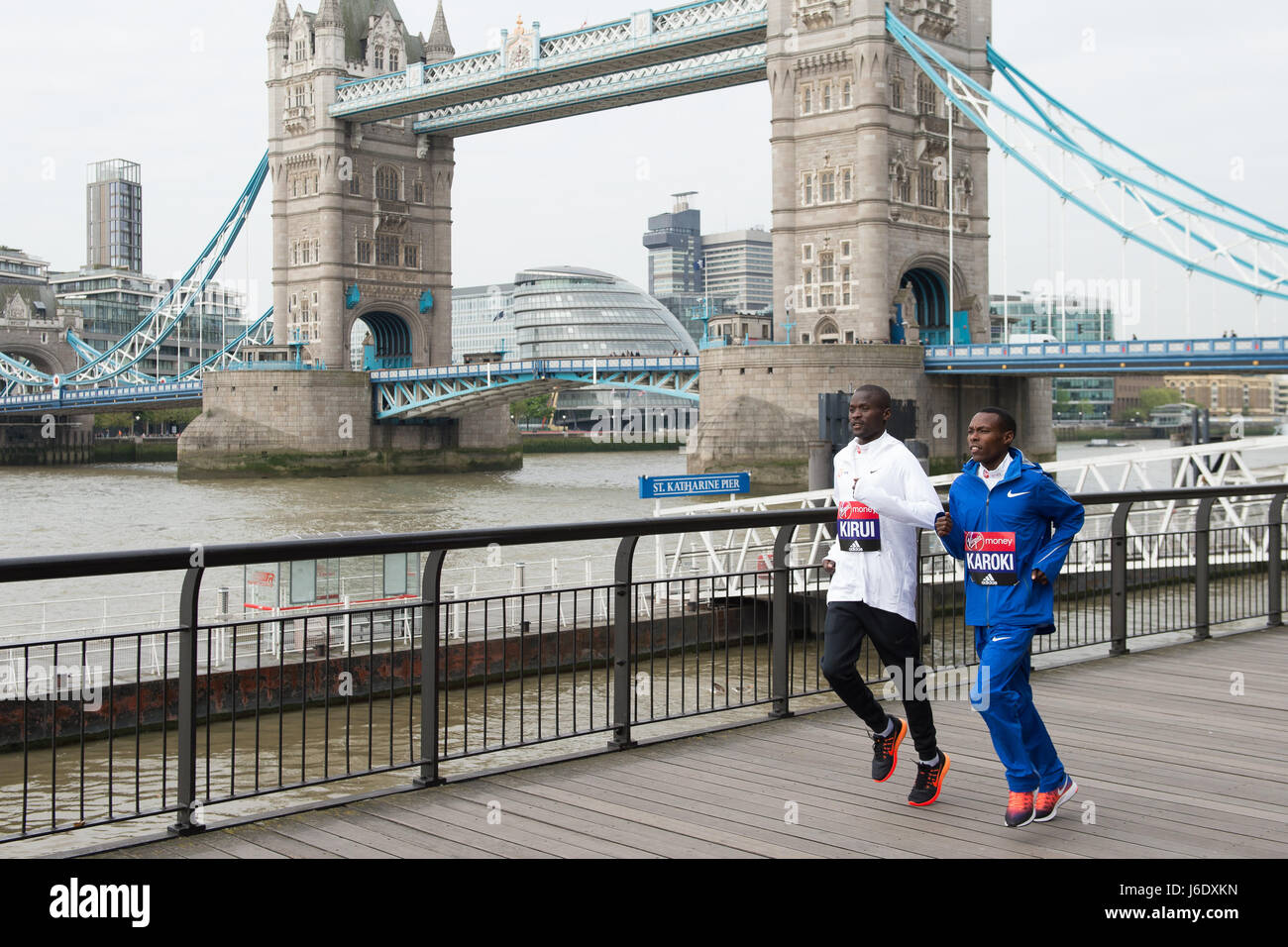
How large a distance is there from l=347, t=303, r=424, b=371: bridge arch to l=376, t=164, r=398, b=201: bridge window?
5.18 m

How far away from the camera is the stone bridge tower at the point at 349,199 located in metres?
63.2

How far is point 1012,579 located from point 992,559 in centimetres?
9

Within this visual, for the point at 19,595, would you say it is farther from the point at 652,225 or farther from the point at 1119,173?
the point at 652,225

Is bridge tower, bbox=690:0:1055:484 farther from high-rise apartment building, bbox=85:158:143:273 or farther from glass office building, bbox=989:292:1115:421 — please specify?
high-rise apartment building, bbox=85:158:143:273

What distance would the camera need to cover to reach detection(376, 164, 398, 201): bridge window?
212 feet

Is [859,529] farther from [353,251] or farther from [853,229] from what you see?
[353,251]

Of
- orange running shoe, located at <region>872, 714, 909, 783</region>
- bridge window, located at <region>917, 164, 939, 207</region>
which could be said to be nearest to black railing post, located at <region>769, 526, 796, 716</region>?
orange running shoe, located at <region>872, 714, 909, 783</region>

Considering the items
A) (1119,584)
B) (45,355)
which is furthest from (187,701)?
(45,355)

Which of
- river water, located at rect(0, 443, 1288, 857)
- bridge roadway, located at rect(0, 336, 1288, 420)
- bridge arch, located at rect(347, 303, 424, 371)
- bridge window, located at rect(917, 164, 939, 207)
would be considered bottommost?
river water, located at rect(0, 443, 1288, 857)

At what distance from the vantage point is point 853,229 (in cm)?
4694

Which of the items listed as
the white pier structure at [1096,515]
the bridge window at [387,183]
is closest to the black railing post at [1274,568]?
the white pier structure at [1096,515]

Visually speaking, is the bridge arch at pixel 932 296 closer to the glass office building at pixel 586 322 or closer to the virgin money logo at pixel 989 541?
the virgin money logo at pixel 989 541

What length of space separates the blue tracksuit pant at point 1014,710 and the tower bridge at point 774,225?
37.0 meters
